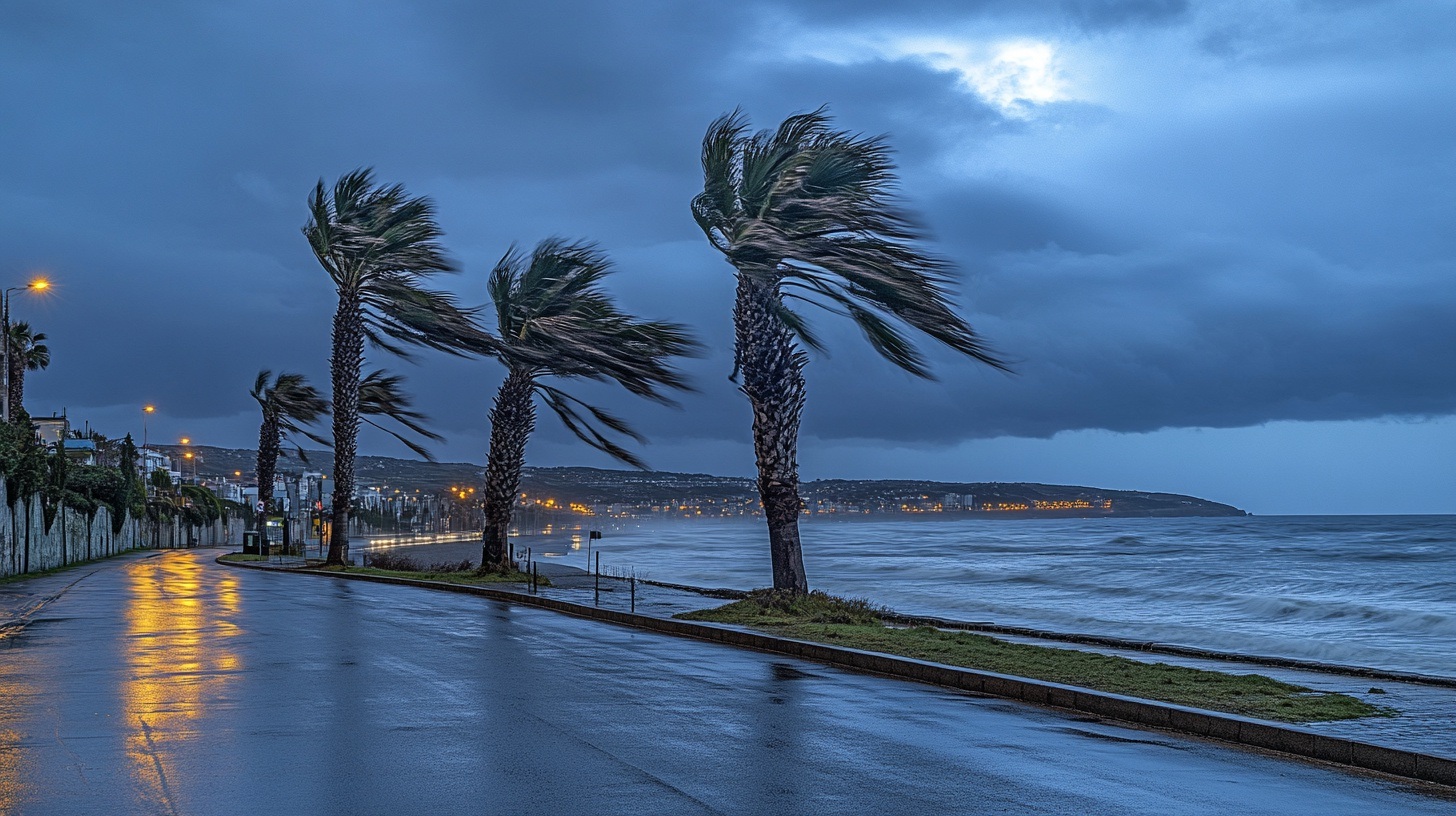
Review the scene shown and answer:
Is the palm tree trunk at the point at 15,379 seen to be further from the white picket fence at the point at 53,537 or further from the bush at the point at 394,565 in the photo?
the bush at the point at 394,565

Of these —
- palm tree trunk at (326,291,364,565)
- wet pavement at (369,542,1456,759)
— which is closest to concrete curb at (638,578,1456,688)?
wet pavement at (369,542,1456,759)

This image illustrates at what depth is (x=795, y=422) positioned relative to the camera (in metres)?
23.7

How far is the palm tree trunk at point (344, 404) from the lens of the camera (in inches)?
1750

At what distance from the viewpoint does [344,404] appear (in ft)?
150

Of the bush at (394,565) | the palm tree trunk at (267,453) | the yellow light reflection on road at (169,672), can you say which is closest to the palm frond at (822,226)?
the yellow light reflection on road at (169,672)

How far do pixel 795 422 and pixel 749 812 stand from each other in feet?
54.2

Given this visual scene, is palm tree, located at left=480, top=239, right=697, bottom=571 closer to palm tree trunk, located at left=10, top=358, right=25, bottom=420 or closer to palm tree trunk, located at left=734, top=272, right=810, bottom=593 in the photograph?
palm tree trunk, located at left=734, top=272, right=810, bottom=593

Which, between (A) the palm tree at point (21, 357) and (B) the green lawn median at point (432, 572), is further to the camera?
(A) the palm tree at point (21, 357)

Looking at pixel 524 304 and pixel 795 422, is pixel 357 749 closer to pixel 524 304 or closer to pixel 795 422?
pixel 795 422

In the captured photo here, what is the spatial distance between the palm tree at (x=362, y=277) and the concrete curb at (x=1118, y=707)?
71.6 feet

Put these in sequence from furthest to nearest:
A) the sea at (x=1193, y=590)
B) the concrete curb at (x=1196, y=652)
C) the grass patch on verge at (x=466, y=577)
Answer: the grass patch on verge at (x=466, y=577) → the sea at (x=1193, y=590) → the concrete curb at (x=1196, y=652)

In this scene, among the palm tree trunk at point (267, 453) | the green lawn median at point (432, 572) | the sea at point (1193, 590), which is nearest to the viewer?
the sea at point (1193, 590)

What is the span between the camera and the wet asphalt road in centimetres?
778

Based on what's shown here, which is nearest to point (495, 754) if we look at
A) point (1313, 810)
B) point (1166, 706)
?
point (1313, 810)
